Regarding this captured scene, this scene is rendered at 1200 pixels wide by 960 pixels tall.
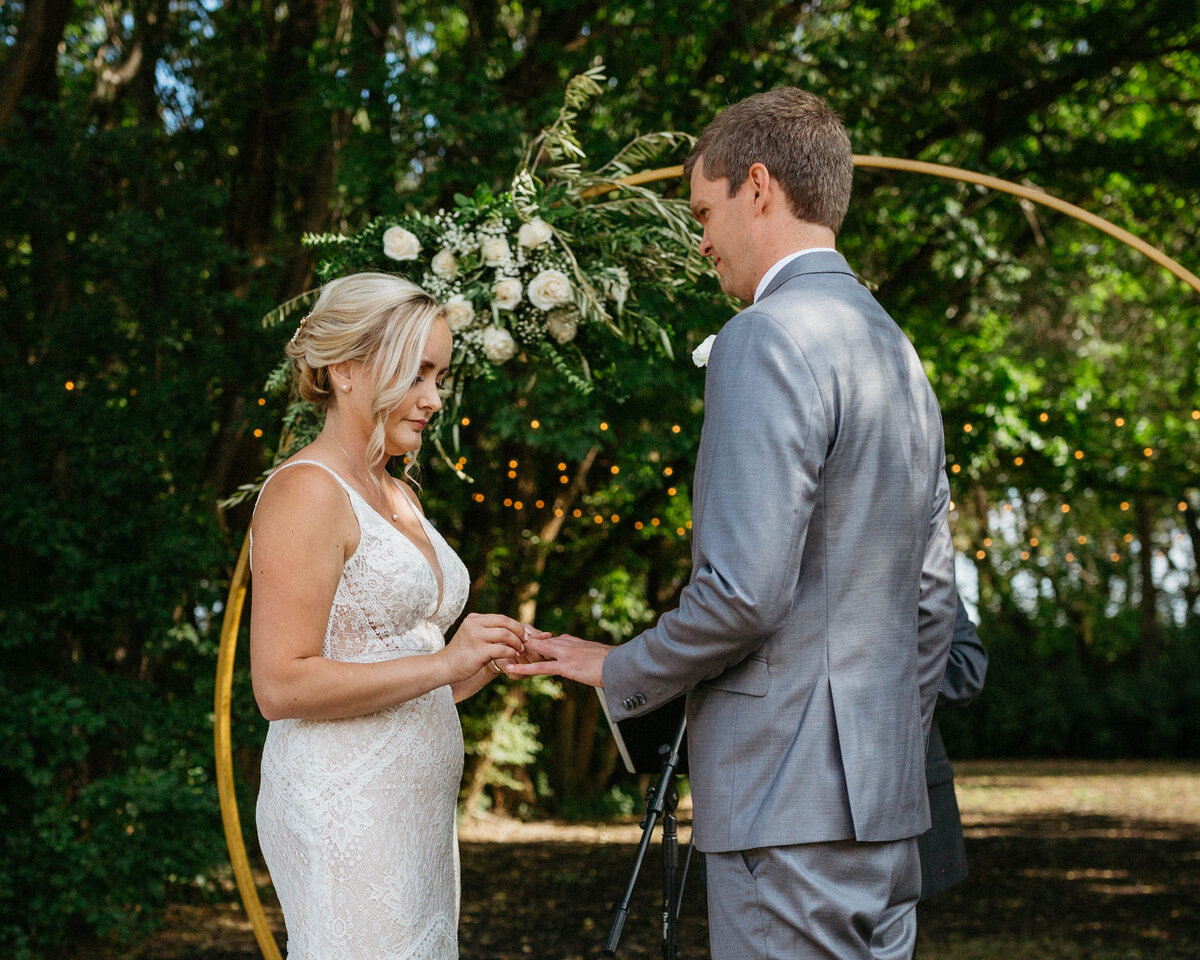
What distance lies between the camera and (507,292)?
3.42m

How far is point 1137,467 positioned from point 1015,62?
498 centimetres

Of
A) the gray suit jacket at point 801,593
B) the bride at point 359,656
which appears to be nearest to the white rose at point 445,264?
the bride at point 359,656

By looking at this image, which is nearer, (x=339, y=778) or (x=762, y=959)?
(x=762, y=959)

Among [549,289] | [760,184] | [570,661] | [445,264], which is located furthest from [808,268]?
[445,264]

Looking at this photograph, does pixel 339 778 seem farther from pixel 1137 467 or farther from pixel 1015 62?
pixel 1137 467

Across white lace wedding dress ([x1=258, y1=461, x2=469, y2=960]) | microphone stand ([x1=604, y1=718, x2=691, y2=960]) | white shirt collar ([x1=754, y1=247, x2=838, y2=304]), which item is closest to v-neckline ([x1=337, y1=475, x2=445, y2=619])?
white lace wedding dress ([x1=258, y1=461, x2=469, y2=960])

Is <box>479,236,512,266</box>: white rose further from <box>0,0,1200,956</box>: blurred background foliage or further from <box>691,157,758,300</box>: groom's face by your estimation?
<box>0,0,1200,956</box>: blurred background foliage

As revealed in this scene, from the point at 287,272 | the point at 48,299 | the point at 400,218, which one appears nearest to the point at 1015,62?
the point at 287,272

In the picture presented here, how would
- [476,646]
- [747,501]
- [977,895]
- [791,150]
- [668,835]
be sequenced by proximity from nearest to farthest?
[747,501] < [791,150] < [476,646] < [668,835] < [977,895]

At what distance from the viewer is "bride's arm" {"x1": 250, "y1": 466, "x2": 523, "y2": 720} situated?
2184 mm

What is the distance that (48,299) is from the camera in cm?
584

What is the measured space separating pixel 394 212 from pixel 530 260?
2458 mm

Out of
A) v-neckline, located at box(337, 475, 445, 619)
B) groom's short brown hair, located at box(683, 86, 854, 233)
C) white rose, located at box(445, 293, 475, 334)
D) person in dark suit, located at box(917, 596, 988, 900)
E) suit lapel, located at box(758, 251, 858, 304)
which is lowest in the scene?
person in dark suit, located at box(917, 596, 988, 900)

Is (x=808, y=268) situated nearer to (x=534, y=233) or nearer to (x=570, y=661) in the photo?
(x=570, y=661)
